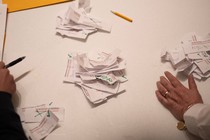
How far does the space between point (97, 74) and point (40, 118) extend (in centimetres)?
23

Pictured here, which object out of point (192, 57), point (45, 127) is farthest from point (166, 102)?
point (45, 127)

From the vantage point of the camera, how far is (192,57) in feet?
2.36

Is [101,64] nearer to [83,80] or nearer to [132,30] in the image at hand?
[83,80]

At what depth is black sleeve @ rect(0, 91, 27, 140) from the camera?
1.88 ft

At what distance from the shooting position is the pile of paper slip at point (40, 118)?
0.64 metres

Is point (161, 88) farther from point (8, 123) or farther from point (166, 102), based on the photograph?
point (8, 123)

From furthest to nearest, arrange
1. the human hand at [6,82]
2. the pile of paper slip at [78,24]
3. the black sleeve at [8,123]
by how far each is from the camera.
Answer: the pile of paper slip at [78,24] < the human hand at [6,82] < the black sleeve at [8,123]

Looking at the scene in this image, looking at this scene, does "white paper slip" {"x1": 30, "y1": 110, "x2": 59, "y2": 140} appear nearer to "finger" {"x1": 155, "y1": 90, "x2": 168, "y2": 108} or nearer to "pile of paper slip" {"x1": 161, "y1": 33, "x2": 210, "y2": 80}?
"finger" {"x1": 155, "y1": 90, "x2": 168, "y2": 108}

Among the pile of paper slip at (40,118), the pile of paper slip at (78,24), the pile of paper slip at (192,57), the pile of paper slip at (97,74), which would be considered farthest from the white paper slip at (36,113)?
the pile of paper slip at (192,57)

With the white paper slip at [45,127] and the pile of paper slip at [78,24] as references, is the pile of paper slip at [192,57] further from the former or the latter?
the white paper slip at [45,127]

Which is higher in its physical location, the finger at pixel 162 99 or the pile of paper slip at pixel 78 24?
the pile of paper slip at pixel 78 24

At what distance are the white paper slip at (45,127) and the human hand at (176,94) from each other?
342mm

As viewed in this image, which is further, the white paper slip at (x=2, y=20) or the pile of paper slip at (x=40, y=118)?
the white paper slip at (x=2, y=20)

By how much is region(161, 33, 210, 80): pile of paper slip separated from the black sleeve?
527 mm
